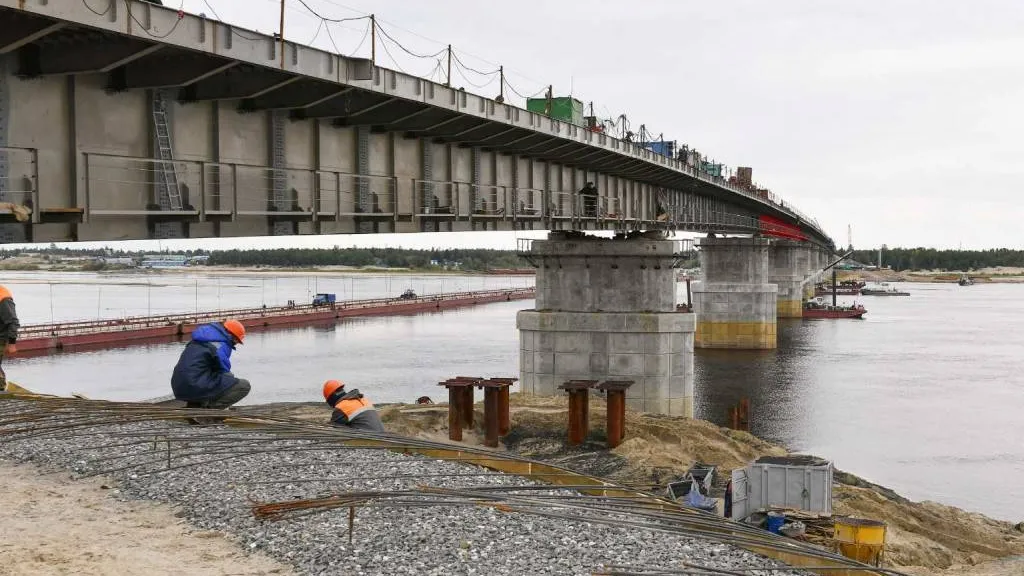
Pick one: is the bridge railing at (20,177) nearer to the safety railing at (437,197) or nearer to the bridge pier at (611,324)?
the safety railing at (437,197)

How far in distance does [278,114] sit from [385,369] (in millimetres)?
32409

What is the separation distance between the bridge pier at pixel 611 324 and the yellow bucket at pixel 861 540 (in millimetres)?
18968

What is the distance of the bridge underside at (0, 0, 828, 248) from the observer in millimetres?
13836

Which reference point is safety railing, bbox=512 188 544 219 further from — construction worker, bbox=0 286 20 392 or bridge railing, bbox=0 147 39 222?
bridge railing, bbox=0 147 39 222

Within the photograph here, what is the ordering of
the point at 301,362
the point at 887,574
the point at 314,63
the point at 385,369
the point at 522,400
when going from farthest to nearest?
1. the point at 301,362
2. the point at 385,369
3. the point at 522,400
4. the point at 314,63
5. the point at 887,574

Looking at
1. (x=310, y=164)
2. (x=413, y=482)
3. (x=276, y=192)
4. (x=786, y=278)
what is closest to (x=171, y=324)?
(x=310, y=164)

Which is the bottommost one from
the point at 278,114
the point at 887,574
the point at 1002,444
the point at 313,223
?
the point at 1002,444

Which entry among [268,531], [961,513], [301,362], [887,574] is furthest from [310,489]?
[301,362]

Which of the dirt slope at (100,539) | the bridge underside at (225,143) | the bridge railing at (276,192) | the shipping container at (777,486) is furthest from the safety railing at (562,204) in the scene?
the dirt slope at (100,539)

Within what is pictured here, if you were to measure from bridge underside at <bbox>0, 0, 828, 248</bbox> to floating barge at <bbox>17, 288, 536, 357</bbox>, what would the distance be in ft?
139

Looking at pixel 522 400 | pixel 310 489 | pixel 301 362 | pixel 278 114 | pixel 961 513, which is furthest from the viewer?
pixel 301 362

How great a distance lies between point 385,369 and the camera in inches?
1983

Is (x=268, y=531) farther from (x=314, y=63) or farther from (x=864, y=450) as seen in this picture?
(x=864, y=450)

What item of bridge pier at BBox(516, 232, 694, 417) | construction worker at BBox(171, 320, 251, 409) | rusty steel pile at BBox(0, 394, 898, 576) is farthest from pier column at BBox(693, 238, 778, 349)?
rusty steel pile at BBox(0, 394, 898, 576)
